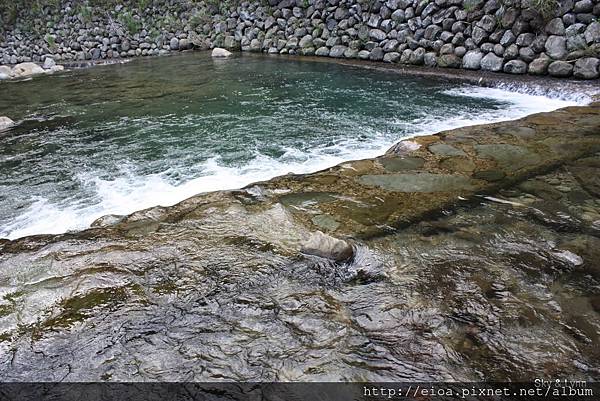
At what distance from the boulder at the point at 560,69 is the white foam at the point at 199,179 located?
1.23 metres

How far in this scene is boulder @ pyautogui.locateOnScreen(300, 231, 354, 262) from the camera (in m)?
2.90

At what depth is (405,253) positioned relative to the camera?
9.61ft

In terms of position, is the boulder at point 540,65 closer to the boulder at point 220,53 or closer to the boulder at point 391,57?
the boulder at point 391,57

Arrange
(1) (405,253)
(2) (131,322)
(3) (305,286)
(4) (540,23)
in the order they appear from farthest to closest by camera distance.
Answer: (4) (540,23) → (1) (405,253) → (3) (305,286) → (2) (131,322)

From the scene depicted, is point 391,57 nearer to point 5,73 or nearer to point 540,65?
point 540,65

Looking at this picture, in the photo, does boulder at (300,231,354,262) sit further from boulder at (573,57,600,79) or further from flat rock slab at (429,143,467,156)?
boulder at (573,57,600,79)

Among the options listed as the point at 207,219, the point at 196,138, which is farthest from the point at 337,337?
the point at 196,138

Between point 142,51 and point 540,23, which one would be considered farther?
point 142,51

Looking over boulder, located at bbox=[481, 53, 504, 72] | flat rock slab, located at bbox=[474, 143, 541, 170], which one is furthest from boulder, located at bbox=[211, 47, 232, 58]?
flat rock slab, located at bbox=[474, 143, 541, 170]

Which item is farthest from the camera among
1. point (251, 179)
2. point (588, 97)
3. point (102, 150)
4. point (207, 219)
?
point (588, 97)

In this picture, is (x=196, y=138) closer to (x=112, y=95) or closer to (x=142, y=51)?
(x=112, y=95)

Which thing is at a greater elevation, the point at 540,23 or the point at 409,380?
the point at 540,23

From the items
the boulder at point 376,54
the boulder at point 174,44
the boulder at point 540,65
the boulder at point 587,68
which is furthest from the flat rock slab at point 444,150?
the boulder at point 174,44

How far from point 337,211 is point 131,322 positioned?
6.30 ft
